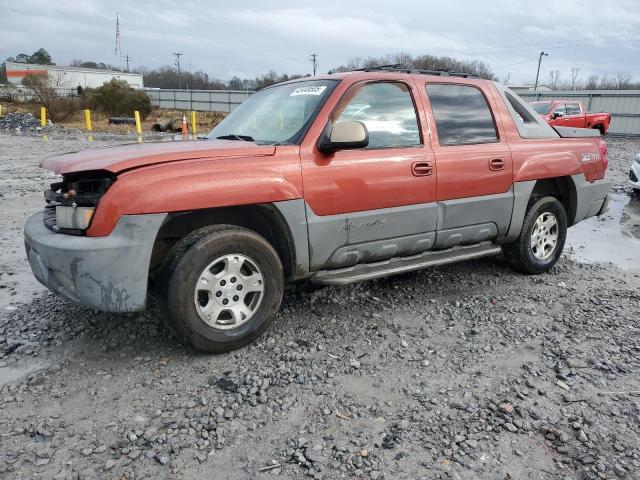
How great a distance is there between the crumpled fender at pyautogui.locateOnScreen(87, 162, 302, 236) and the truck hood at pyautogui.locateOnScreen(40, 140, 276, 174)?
8cm

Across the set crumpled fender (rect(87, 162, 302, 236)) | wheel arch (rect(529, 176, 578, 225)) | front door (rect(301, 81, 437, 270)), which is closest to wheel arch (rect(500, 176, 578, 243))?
wheel arch (rect(529, 176, 578, 225))

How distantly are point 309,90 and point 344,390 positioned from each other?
7.59ft

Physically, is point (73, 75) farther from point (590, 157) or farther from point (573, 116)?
point (590, 157)

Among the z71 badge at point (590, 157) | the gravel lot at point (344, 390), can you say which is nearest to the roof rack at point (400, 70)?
the z71 badge at point (590, 157)

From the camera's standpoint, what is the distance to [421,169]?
3992mm

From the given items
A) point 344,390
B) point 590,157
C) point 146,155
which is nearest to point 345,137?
point 146,155

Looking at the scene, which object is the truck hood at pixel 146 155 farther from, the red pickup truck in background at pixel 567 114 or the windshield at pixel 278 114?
the red pickup truck in background at pixel 567 114

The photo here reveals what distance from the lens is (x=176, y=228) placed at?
3393mm

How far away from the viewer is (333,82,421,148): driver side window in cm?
381

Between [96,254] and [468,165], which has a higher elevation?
[468,165]

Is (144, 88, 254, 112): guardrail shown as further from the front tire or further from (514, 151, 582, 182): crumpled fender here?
the front tire

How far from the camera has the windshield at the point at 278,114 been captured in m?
3.71

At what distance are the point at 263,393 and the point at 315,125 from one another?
73.5 inches

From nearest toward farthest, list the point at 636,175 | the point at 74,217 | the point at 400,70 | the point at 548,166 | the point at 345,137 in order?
Answer: the point at 74,217 < the point at 345,137 < the point at 400,70 < the point at 548,166 < the point at 636,175
